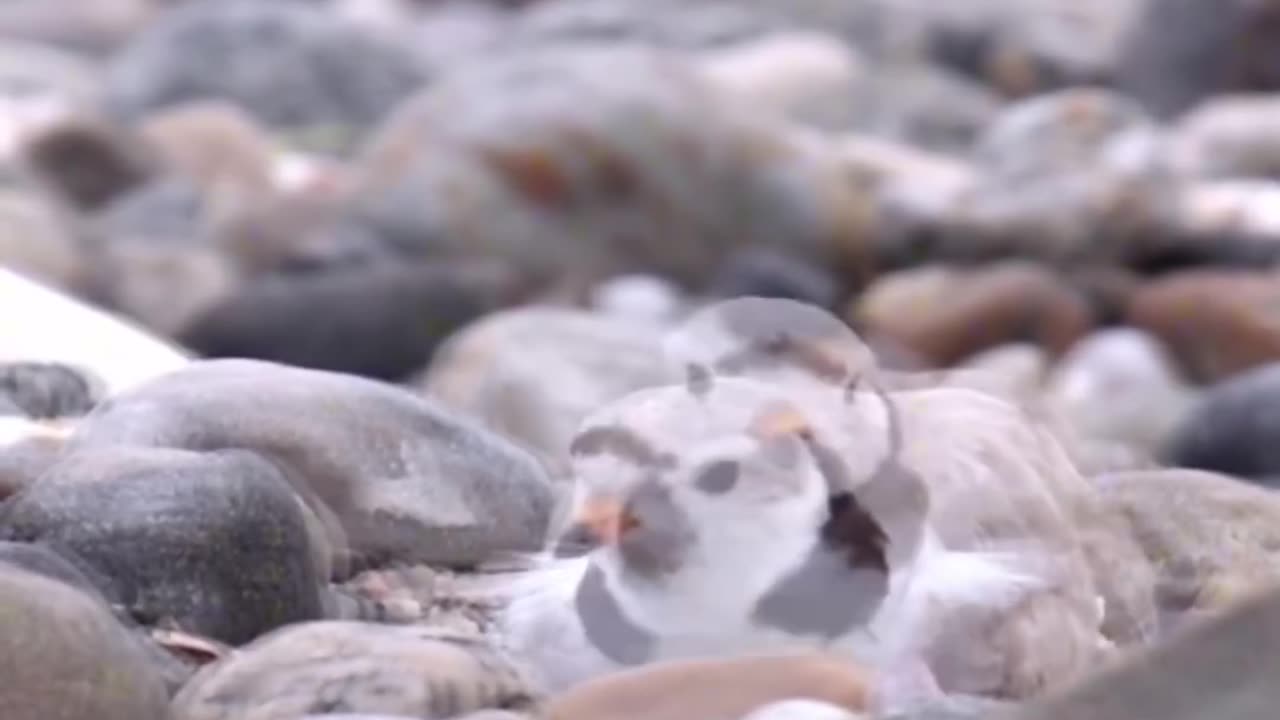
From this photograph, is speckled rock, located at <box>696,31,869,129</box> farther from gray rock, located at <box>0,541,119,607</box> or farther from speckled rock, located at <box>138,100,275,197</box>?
gray rock, located at <box>0,541,119,607</box>

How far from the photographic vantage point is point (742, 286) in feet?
37.9

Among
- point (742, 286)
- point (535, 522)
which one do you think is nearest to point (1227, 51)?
point (742, 286)

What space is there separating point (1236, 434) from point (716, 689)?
20.2 feet

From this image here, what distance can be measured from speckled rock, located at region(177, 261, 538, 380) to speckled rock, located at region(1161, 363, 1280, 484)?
3183mm

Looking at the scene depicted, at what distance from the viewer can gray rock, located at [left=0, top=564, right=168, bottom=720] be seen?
7.11 ft

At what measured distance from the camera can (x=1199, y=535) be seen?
2.96 m

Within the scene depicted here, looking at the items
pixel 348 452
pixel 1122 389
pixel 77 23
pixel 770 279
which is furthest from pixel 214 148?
pixel 348 452

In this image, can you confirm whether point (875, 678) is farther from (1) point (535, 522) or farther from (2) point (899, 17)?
(2) point (899, 17)

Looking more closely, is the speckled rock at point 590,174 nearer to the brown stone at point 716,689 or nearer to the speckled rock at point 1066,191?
the speckled rock at point 1066,191

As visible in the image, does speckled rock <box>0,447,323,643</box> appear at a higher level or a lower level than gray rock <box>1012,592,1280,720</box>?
lower

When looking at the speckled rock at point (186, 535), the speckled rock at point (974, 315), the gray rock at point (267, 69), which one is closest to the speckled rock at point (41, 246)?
the speckled rock at point (974, 315)

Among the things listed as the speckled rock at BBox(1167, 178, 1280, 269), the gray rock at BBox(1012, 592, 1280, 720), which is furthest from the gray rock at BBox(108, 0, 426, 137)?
the gray rock at BBox(1012, 592, 1280, 720)

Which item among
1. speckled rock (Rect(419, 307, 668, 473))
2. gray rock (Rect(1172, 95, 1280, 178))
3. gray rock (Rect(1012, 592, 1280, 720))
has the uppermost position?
gray rock (Rect(1012, 592, 1280, 720))

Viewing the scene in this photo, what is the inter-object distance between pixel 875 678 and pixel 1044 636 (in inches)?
10.8
